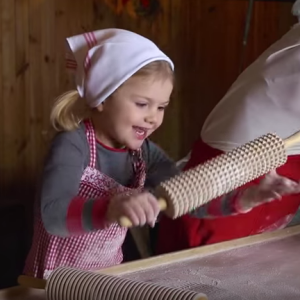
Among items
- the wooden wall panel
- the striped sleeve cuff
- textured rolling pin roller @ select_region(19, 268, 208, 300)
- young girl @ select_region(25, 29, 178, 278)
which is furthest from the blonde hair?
the wooden wall panel

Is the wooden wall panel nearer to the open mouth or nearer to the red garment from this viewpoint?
the red garment

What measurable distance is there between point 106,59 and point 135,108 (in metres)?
0.09

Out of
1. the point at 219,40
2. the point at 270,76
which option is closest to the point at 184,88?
the point at 219,40

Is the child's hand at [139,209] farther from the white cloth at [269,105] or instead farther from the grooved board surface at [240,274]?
the white cloth at [269,105]

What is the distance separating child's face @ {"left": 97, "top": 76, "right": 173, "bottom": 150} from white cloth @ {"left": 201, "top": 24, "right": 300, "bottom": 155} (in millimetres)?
340

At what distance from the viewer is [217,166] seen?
781mm

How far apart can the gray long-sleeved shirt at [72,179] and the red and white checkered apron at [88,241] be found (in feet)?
0.05

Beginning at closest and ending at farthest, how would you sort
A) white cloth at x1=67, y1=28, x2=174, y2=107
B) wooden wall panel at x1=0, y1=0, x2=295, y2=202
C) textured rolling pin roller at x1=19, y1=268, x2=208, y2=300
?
textured rolling pin roller at x1=19, y1=268, x2=208, y2=300 < white cloth at x1=67, y1=28, x2=174, y2=107 < wooden wall panel at x1=0, y1=0, x2=295, y2=202

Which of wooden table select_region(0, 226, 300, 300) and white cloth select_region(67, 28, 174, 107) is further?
white cloth select_region(67, 28, 174, 107)

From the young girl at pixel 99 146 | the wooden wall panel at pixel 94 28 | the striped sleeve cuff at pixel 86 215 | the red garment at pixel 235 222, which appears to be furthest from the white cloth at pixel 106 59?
the wooden wall panel at pixel 94 28

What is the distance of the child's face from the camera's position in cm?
96

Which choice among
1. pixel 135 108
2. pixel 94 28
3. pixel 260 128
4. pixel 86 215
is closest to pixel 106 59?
pixel 135 108

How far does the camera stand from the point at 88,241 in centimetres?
105

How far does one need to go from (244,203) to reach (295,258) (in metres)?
0.12
